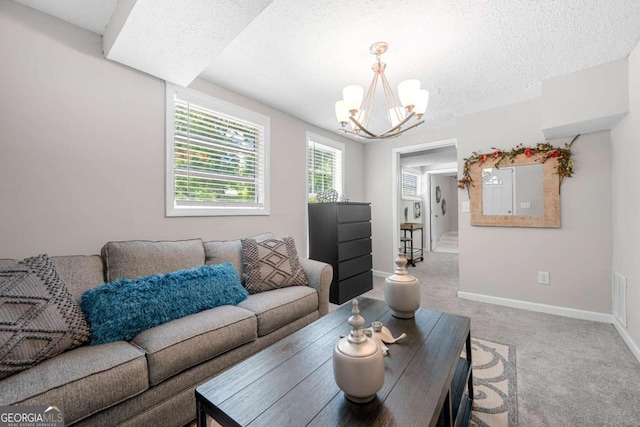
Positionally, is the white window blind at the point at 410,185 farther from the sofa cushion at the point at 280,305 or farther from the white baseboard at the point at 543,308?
the sofa cushion at the point at 280,305

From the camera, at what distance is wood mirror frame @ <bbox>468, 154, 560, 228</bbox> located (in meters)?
2.91

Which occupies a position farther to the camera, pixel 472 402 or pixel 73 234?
pixel 73 234

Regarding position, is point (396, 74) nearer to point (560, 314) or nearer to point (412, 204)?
point (560, 314)

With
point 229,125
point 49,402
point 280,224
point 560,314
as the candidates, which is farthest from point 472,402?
point 229,125

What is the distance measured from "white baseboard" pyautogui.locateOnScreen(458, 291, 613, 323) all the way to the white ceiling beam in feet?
12.3

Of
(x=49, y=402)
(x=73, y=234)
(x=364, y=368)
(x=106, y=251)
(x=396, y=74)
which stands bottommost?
(x=49, y=402)

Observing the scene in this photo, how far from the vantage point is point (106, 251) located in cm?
179

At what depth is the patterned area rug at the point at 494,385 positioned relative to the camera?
56.6 inches

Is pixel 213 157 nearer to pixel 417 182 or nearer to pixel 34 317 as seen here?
pixel 34 317

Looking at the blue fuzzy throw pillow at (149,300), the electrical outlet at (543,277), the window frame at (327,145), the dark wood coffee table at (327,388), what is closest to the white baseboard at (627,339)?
the electrical outlet at (543,277)

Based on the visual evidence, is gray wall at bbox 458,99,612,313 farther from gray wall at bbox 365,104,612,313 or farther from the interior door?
the interior door

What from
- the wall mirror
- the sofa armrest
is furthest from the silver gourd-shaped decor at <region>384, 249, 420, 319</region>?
the wall mirror

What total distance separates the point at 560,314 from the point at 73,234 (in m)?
4.56

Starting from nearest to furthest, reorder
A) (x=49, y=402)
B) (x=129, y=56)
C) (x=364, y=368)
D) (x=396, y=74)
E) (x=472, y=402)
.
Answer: (x=364, y=368)
(x=49, y=402)
(x=472, y=402)
(x=129, y=56)
(x=396, y=74)
